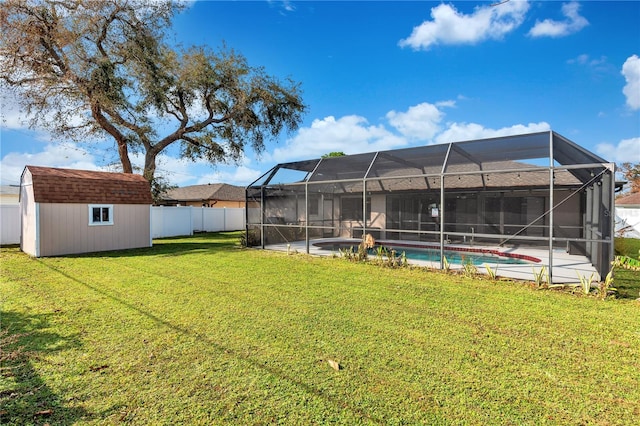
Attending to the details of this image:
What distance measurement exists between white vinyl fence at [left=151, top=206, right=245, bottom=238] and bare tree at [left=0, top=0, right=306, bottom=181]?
2.33m

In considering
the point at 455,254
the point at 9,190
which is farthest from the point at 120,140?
the point at 9,190

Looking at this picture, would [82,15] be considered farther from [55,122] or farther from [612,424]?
[612,424]

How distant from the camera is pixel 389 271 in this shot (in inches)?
303

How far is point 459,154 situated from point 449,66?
5624 millimetres

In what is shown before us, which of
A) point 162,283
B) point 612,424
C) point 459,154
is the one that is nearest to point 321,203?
point 459,154

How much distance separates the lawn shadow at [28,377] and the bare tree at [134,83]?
12766mm

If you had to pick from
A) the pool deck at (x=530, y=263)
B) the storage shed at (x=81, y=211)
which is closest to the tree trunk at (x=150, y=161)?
the storage shed at (x=81, y=211)

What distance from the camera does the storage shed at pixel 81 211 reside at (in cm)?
1002

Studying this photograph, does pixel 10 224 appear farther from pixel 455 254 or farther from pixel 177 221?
pixel 455 254

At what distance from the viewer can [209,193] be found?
29.0 meters

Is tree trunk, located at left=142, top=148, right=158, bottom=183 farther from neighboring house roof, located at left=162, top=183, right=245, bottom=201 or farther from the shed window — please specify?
neighboring house roof, located at left=162, top=183, right=245, bottom=201

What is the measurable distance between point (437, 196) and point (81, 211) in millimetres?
13226

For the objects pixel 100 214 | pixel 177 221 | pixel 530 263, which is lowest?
pixel 530 263

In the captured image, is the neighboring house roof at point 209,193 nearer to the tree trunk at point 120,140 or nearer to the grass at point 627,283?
the tree trunk at point 120,140
